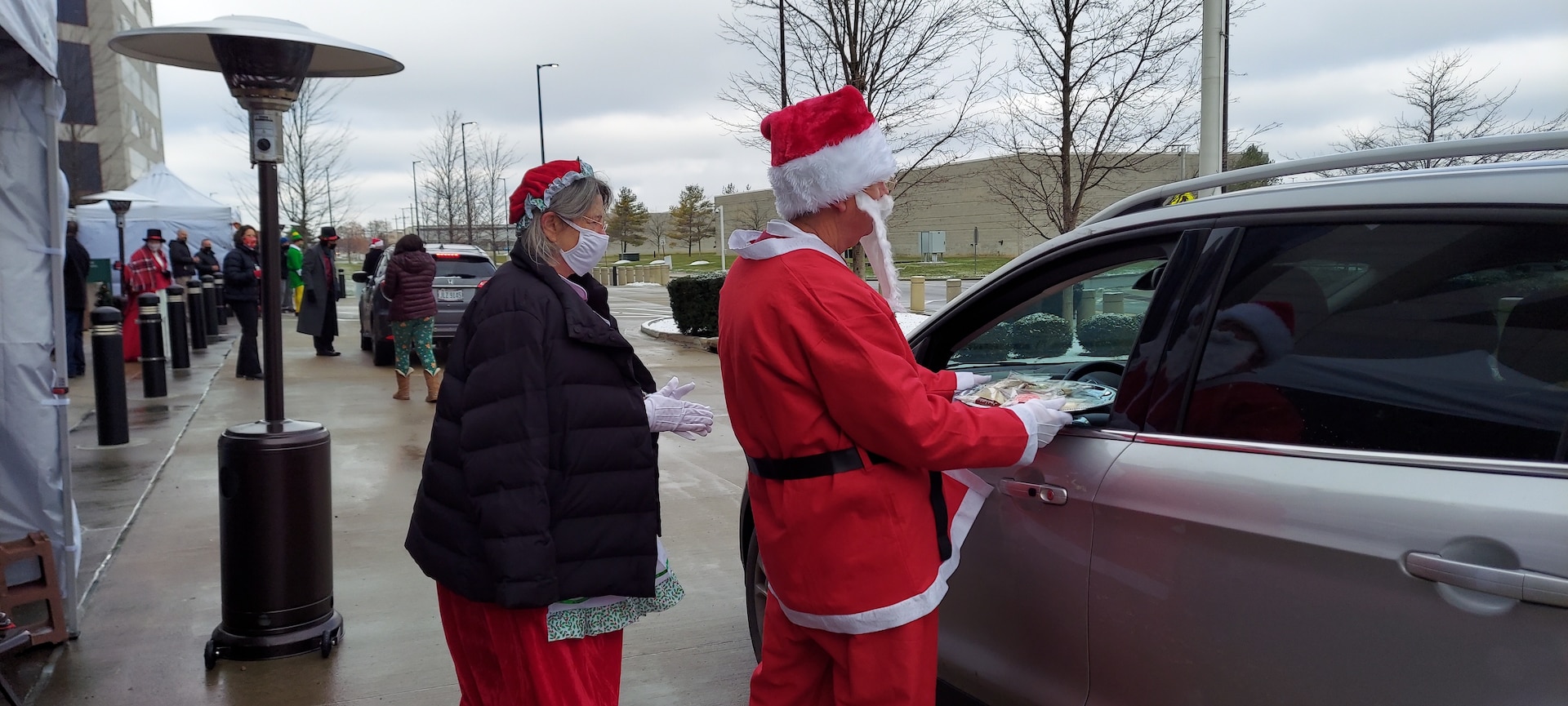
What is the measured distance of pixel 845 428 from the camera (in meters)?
2.18

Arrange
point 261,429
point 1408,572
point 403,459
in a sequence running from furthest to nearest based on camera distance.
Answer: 1. point 403,459
2. point 261,429
3. point 1408,572

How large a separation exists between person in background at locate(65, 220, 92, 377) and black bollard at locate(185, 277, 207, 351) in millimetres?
3172

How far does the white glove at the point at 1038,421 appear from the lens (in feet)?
7.40

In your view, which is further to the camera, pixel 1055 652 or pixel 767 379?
pixel 1055 652

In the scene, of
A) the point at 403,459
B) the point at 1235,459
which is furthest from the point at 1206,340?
the point at 403,459

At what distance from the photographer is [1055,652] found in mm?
2418

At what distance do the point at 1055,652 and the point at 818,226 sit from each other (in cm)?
112

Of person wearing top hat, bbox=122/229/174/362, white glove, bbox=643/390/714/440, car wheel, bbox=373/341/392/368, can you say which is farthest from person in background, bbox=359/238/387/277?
white glove, bbox=643/390/714/440

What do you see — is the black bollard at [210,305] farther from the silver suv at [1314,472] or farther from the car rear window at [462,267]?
the silver suv at [1314,472]

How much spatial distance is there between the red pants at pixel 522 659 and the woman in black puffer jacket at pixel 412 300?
26.1 ft

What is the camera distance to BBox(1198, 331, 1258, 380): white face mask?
85.6 inches

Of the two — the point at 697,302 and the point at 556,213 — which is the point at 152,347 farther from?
the point at 556,213

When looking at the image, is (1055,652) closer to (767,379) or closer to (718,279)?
(767,379)

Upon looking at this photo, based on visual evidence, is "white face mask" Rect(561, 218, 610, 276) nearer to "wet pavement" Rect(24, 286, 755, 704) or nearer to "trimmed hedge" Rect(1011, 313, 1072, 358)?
"trimmed hedge" Rect(1011, 313, 1072, 358)
